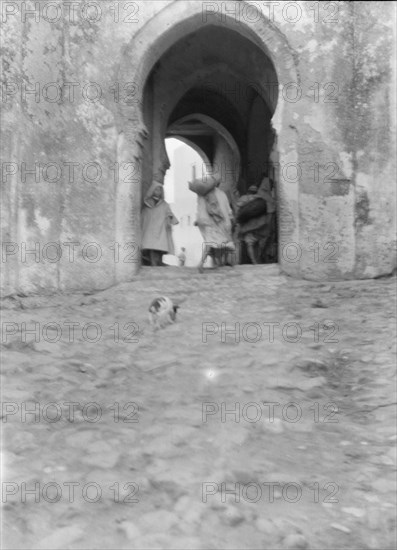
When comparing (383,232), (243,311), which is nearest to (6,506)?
(243,311)

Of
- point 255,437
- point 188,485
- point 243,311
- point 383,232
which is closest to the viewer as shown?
point 188,485

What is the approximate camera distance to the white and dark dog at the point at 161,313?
19.2 ft

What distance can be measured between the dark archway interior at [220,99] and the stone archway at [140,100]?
49 cm

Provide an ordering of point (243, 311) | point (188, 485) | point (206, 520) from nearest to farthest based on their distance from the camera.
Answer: point (206, 520) → point (188, 485) → point (243, 311)

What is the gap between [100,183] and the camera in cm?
727

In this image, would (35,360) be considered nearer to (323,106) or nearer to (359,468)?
(359,468)

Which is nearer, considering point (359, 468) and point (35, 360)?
point (359, 468)

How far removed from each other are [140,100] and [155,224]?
5.42 ft

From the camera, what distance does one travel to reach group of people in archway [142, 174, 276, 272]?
7922 millimetres

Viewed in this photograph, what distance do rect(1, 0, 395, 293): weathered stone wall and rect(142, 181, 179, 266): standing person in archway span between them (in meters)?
0.81

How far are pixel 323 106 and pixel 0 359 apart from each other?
4.72 meters
